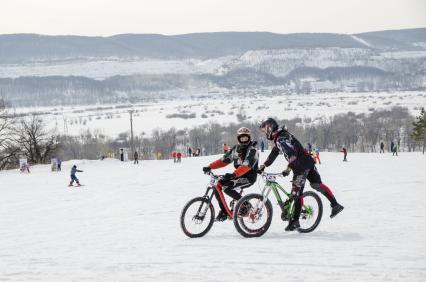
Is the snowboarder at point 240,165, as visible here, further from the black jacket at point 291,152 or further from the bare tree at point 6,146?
the bare tree at point 6,146

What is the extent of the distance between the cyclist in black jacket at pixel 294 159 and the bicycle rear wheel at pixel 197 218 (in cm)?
121

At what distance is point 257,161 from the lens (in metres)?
9.19

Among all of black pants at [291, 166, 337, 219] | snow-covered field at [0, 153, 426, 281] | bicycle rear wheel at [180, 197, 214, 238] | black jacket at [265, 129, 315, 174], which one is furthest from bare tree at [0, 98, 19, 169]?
black jacket at [265, 129, 315, 174]

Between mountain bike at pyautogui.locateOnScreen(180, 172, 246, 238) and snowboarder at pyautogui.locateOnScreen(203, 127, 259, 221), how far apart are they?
11cm

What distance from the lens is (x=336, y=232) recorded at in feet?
31.8

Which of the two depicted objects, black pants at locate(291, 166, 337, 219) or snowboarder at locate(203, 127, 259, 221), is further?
black pants at locate(291, 166, 337, 219)

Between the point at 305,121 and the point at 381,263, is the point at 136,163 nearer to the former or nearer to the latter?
the point at 381,263

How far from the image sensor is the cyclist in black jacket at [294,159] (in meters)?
8.97

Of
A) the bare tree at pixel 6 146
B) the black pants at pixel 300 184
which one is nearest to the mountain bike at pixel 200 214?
the black pants at pixel 300 184

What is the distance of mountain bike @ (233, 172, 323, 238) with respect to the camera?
9.09 m

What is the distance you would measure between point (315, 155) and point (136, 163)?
57.4 feet

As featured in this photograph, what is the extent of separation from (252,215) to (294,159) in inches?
44.7

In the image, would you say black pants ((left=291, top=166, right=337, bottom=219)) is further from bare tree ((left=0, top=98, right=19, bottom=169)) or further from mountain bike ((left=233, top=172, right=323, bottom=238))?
bare tree ((left=0, top=98, right=19, bottom=169))

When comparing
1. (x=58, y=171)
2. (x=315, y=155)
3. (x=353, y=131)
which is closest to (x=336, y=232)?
(x=315, y=155)
